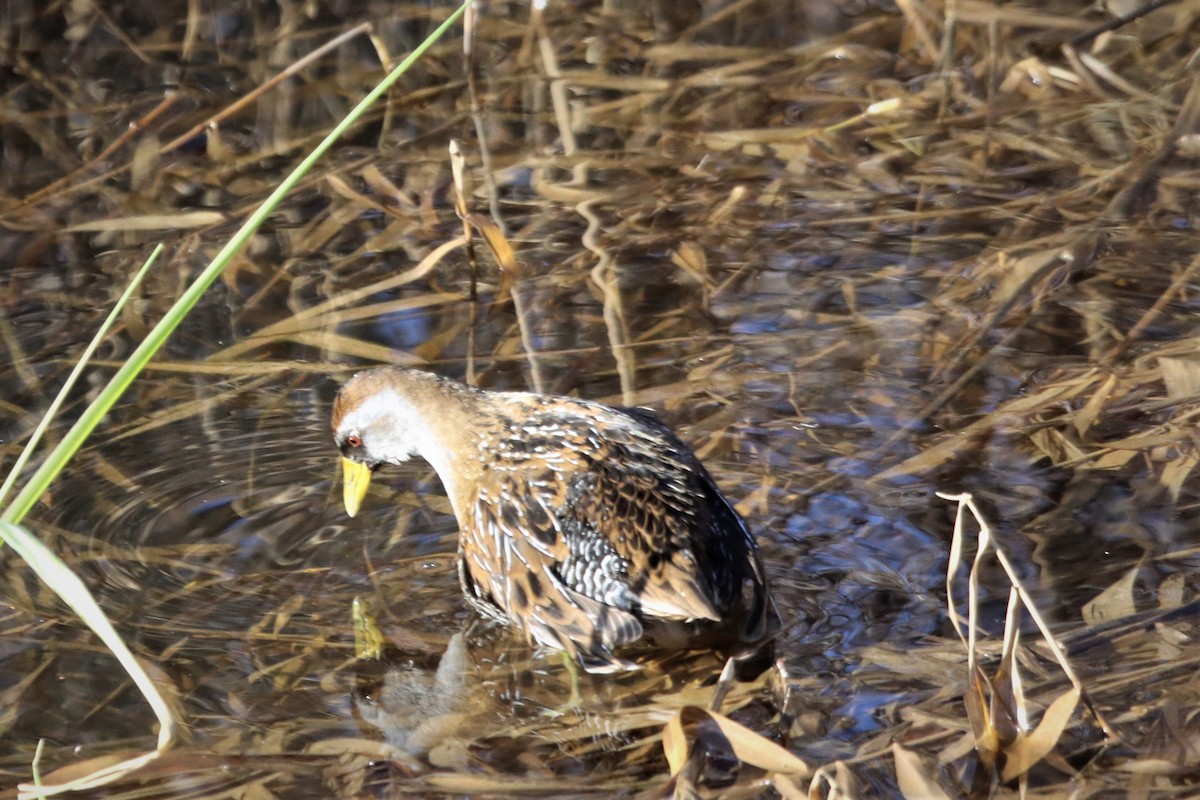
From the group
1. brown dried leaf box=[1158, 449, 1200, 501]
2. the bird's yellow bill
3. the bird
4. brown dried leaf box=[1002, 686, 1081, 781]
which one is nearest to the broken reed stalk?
brown dried leaf box=[1002, 686, 1081, 781]

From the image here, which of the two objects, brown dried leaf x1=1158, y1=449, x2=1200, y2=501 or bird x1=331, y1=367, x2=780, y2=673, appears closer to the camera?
bird x1=331, y1=367, x2=780, y2=673

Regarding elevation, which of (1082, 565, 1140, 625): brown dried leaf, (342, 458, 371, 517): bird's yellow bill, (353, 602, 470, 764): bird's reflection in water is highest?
(342, 458, 371, 517): bird's yellow bill

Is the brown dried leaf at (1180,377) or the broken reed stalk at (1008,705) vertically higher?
the broken reed stalk at (1008,705)

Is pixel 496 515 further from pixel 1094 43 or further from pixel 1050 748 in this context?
pixel 1094 43

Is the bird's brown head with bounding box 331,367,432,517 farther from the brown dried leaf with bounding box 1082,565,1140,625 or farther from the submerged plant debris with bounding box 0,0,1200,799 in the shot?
the brown dried leaf with bounding box 1082,565,1140,625

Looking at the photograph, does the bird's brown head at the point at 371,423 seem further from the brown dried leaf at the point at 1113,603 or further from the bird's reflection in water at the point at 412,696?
the brown dried leaf at the point at 1113,603

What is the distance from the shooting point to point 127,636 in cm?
422

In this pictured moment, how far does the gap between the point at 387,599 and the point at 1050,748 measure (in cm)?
191

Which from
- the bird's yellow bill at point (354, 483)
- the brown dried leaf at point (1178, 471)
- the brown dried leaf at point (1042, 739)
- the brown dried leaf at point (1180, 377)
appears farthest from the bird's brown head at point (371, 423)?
the brown dried leaf at point (1180, 377)

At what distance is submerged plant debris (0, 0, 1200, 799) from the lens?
3699mm

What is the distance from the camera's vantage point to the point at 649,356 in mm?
5562

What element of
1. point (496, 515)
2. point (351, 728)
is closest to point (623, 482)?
point (496, 515)

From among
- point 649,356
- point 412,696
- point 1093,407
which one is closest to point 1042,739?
point 412,696

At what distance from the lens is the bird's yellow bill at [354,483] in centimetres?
471
